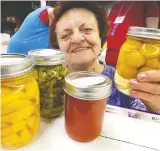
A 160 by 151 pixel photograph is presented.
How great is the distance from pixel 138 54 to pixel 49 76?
0.60 feet

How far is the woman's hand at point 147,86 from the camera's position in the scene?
39 centimetres

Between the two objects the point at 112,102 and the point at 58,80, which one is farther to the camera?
the point at 112,102

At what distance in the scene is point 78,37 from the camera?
629 mm

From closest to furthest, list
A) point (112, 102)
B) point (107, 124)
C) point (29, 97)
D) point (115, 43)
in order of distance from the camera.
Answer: point (29, 97) → point (107, 124) → point (112, 102) → point (115, 43)

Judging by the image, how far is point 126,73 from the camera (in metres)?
0.41

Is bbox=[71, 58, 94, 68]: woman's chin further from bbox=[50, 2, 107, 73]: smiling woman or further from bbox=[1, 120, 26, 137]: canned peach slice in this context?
bbox=[1, 120, 26, 137]: canned peach slice

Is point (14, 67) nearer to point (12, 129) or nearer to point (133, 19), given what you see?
point (12, 129)

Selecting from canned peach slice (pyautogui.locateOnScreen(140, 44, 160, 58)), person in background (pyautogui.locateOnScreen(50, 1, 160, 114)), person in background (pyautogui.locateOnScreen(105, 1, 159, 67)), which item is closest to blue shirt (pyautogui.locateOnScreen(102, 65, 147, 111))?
person in background (pyautogui.locateOnScreen(50, 1, 160, 114))

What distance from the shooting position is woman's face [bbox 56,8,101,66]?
2.08 feet

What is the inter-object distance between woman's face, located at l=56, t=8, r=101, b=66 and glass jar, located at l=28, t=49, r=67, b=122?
0.23m

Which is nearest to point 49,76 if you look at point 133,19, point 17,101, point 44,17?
point 17,101

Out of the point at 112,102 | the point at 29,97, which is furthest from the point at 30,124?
the point at 112,102

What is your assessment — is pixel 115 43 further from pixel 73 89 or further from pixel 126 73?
pixel 73 89

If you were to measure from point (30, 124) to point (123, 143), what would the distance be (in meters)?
0.18
